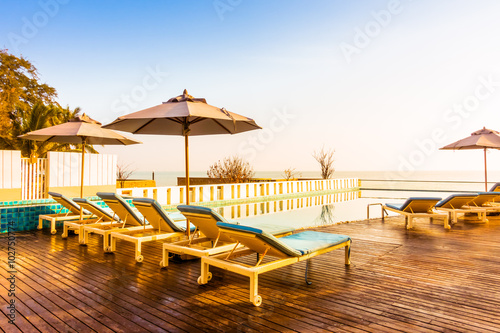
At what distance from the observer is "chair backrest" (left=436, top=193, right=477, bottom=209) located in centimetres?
668

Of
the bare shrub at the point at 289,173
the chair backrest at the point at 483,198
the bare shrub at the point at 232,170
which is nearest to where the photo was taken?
the chair backrest at the point at 483,198

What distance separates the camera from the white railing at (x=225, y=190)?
1004cm

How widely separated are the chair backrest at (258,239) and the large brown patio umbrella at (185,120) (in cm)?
131

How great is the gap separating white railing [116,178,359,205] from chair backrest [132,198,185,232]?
15.9ft

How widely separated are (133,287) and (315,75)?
1073 cm

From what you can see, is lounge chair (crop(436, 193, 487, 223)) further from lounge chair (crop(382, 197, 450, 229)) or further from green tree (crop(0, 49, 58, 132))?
green tree (crop(0, 49, 58, 132))

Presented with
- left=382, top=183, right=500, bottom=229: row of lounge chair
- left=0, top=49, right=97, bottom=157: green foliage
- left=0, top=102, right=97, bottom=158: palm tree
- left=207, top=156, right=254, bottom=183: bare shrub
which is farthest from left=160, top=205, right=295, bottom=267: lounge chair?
left=207, top=156, right=254, bottom=183: bare shrub

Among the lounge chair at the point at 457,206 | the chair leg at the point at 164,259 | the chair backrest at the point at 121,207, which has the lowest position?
the chair leg at the point at 164,259

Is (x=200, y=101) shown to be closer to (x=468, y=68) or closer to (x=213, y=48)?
(x=213, y=48)

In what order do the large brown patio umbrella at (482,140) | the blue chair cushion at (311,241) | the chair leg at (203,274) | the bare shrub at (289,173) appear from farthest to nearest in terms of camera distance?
the bare shrub at (289,173) < the large brown patio umbrella at (482,140) < the blue chair cushion at (311,241) < the chair leg at (203,274)

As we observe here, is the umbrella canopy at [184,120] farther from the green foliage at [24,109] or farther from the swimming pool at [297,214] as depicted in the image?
the green foliage at [24,109]

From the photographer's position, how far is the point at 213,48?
12617mm

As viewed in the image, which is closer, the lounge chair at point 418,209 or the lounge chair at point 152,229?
the lounge chair at point 152,229

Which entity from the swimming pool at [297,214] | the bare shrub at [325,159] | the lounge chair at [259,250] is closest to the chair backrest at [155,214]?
the lounge chair at [259,250]
